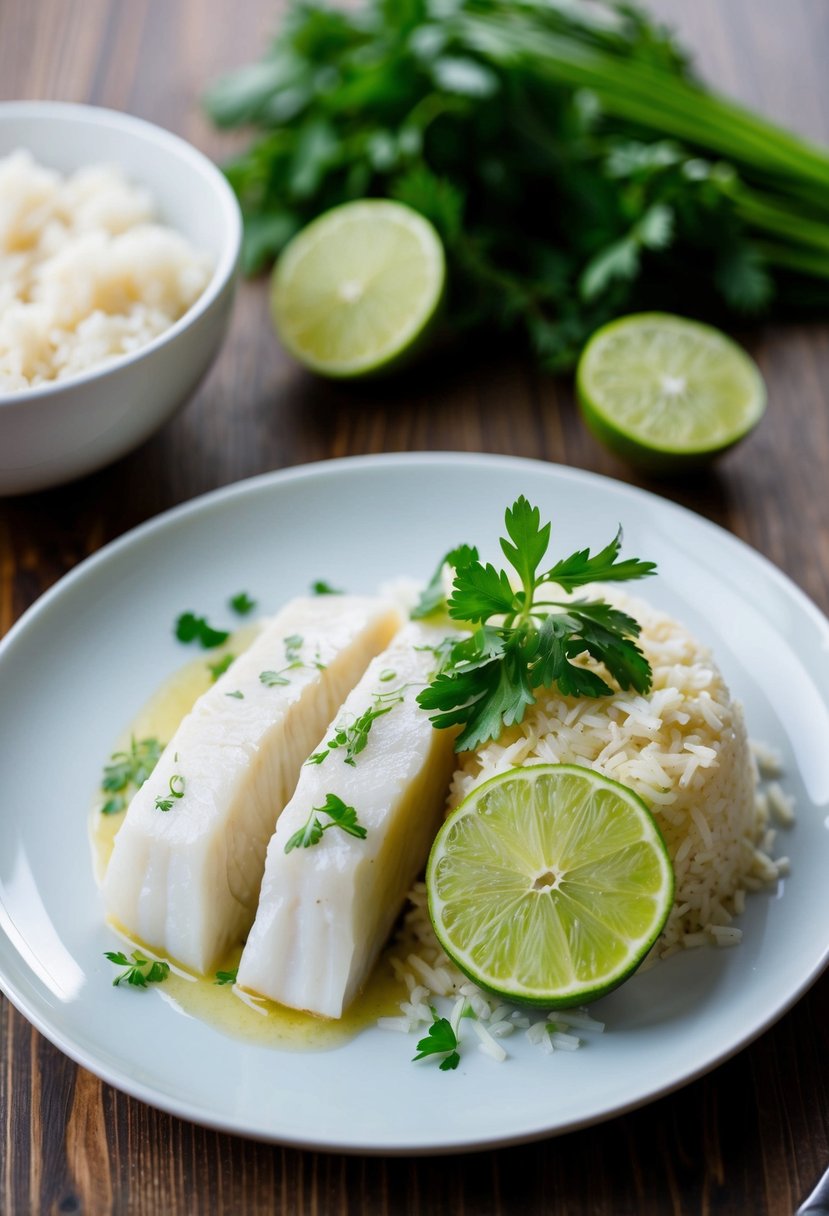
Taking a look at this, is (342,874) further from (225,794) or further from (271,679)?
(271,679)

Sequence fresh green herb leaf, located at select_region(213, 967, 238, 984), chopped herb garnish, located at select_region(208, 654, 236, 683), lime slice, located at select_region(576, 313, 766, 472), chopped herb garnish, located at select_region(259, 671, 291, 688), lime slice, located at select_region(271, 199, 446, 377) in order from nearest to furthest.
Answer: fresh green herb leaf, located at select_region(213, 967, 238, 984) → chopped herb garnish, located at select_region(259, 671, 291, 688) → chopped herb garnish, located at select_region(208, 654, 236, 683) → lime slice, located at select_region(576, 313, 766, 472) → lime slice, located at select_region(271, 199, 446, 377)

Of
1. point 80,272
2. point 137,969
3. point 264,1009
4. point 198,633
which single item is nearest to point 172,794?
point 137,969

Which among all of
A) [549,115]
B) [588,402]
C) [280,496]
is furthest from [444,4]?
[280,496]

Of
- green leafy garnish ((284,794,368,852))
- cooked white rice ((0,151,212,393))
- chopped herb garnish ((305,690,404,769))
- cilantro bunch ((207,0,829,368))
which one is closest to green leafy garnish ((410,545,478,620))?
chopped herb garnish ((305,690,404,769))

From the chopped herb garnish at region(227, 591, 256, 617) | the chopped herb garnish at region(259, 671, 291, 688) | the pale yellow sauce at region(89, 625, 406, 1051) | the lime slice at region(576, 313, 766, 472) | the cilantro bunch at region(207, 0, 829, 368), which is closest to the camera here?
the pale yellow sauce at region(89, 625, 406, 1051)

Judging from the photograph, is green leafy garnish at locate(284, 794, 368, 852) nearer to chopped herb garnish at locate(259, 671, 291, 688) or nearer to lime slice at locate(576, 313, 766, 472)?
chopped herb garnish at locate(259, 671, 291, 688)
